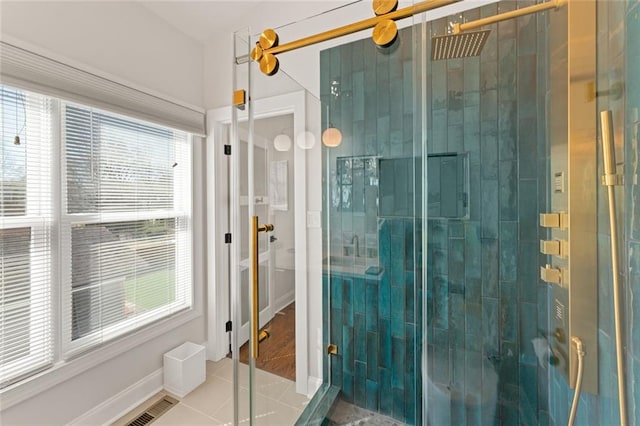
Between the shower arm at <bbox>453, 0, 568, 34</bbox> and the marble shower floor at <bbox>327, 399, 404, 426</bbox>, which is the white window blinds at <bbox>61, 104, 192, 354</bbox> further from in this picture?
the shower arm at <bbox>453, 0, 568, 34</bbox>

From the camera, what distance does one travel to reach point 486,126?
1.37m

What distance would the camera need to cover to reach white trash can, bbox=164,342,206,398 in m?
1.94

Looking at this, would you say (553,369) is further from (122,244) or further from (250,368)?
(122,244)

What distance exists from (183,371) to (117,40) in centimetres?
242

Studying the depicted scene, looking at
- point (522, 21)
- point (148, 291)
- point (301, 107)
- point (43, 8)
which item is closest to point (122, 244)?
point (148, 291)

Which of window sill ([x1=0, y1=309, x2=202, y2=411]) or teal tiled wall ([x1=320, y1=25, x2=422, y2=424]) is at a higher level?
teal tiled wall ([x1=320, y1=25, x2=422, y2=424])

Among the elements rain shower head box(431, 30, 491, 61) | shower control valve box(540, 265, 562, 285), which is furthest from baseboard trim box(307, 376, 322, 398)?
rain shower head box(431, 30, 491, 61)

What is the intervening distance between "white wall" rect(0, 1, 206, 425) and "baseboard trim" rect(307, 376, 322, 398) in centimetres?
123

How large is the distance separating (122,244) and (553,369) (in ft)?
8.61

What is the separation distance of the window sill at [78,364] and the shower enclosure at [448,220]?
3.38 ft

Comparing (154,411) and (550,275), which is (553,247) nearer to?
(550,275)

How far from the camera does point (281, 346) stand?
167 cm

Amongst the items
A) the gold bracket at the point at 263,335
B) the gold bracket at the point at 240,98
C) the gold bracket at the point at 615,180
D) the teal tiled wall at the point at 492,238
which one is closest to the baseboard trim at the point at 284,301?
the gold bracket at the point at 263,335

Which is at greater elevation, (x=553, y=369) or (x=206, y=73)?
(x=206, y=73)
